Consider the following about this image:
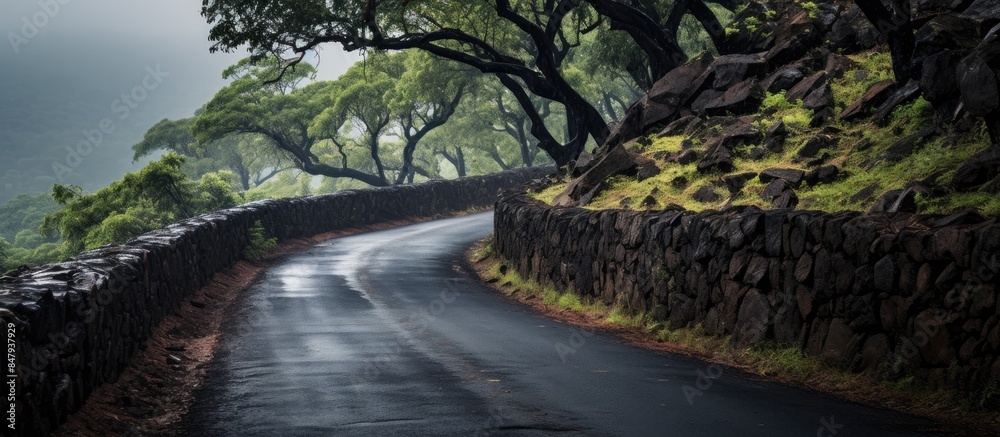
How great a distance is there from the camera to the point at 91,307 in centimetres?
912

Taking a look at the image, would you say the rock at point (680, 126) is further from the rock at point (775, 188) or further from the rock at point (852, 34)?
the rock at point (775, 188)

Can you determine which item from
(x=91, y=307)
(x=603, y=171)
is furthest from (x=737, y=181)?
(x=91, y=307)

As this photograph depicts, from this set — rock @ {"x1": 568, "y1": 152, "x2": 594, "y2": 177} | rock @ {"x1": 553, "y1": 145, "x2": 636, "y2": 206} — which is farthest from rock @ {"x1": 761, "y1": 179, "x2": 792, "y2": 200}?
rock @ {"x1": 568, "y1": 152, "x2": 594, "y2": 177}

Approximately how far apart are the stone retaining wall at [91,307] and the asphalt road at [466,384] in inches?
41.7

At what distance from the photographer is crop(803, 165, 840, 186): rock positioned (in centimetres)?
1505

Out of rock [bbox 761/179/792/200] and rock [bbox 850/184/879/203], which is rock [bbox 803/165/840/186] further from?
rock [bbox 850/184/879/203]

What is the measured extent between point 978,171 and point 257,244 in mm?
19306

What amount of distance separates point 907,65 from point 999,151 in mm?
6318

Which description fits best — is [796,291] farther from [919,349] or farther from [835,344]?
[919,349]

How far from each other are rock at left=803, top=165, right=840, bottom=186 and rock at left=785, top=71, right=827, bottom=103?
18.5 ft

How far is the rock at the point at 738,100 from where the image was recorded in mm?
21547

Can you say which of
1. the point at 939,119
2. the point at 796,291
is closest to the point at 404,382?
the point at 796,291

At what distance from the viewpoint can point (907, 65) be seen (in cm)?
1731

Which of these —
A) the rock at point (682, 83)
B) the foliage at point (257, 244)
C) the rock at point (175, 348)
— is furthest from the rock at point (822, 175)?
the foliage at point (257, 244)
